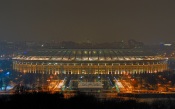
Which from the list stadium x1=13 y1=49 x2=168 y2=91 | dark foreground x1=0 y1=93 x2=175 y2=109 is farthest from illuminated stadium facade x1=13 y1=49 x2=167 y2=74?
dark foreground x1=0 y1=93 x2=175 y2=109

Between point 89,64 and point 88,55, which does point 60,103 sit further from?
point 88,55

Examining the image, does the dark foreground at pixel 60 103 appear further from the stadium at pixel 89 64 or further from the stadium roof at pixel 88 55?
the stadium roof at pixel 88 55

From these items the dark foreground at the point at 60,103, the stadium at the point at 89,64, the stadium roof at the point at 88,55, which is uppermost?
the stadium roof at the point at 88,55

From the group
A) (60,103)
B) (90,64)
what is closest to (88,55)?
(90,64)

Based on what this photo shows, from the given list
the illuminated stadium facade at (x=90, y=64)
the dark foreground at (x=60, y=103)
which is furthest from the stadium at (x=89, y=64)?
the dark foreground at (x=60, y=103)

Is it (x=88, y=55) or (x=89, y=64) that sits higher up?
(x=88, y=55)

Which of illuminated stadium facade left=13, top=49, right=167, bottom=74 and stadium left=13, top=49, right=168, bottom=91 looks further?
illuminated stadium facade left=13, top=49, right=167, bottom=74

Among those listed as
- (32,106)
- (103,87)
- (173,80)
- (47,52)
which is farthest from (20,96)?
(47,52)

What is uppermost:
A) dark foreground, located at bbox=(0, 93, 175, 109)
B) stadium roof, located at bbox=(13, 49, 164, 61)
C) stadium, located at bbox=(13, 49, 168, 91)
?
stadium roof, located at bbox=(13, 49, 164, 61)

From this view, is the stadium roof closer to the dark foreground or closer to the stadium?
the stadium
